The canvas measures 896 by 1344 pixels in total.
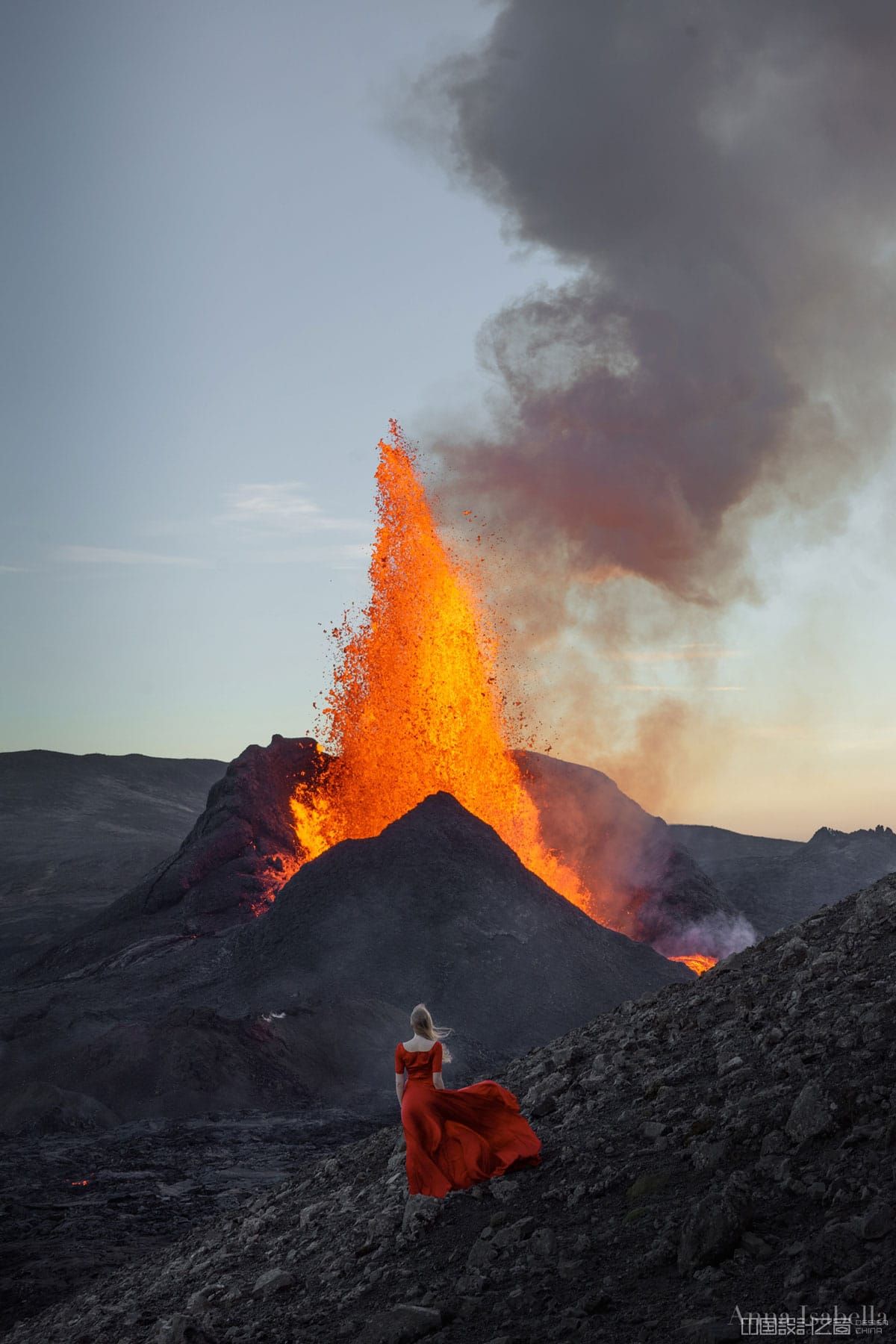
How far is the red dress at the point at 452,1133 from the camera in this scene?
7.92 metres

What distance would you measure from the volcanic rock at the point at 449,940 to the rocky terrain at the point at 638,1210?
15.3 metres

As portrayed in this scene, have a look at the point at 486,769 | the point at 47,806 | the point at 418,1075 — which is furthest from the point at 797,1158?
the point at 47,806

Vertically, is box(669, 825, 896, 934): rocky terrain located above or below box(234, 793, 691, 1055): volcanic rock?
above

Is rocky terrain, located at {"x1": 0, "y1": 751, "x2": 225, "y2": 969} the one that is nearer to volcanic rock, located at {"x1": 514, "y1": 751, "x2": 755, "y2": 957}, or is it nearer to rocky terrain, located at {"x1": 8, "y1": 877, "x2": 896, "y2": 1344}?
volcanic rock, located at {"x1": 514, "y1": 751, "x2": 755, "y2": 957}

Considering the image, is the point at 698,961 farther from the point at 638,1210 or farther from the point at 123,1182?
the point at 638,1210

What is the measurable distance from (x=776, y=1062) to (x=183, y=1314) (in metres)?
4.98

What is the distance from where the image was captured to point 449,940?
1120 inches

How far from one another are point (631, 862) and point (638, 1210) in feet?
122

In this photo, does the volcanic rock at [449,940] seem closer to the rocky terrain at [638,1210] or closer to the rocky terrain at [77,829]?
the rocky terrain at [638,1210]

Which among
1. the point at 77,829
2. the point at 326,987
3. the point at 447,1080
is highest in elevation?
the point at 77,829

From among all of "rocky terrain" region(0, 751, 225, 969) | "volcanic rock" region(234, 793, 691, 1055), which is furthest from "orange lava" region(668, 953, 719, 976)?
"rocky terrain" region(0, 751, 225, 969)

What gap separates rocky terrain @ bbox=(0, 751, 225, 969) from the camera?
182 ft

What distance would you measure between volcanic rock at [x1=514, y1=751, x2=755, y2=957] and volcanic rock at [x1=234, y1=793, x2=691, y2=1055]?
10168mm

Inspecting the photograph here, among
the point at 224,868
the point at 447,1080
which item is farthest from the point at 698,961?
the point at 447,1080
